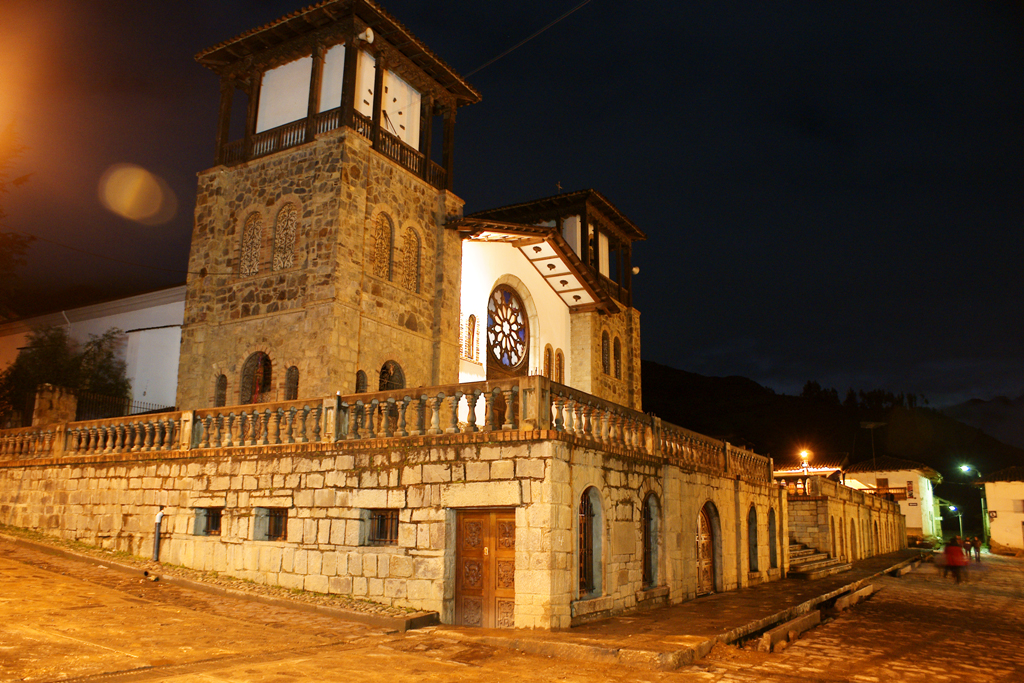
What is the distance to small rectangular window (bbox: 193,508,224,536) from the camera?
1283 cm

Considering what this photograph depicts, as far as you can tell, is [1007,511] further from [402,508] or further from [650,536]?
[402,508]

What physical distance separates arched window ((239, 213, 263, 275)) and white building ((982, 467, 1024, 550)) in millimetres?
49045

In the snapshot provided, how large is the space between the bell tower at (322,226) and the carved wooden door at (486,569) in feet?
24.0

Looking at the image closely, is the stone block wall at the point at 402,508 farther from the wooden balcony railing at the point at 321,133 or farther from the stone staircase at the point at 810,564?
the wooden balcony railing at the point at 321,133

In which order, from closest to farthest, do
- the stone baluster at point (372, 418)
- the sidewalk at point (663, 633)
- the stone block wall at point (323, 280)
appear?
the sidewalk at point (663, 633), the stone baluster at point (372, 418), the stone block wall at point (323, 280)

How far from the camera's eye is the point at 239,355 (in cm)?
1831

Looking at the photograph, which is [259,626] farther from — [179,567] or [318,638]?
[179,567]

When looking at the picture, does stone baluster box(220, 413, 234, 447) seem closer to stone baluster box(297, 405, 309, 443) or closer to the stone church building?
the stone church building

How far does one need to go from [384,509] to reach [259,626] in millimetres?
2416

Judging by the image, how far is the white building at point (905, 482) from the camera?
169 ft

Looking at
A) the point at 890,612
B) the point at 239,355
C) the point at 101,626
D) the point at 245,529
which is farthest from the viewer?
the point at 239,355

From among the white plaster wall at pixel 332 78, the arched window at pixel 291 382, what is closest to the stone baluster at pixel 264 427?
the arched window at pixel 291 382

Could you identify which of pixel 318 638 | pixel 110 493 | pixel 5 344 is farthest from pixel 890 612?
pixel 5 344

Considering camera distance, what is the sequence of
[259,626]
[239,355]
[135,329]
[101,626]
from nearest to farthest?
[101,626] → [259,626] → [239,355] → [135,329]
